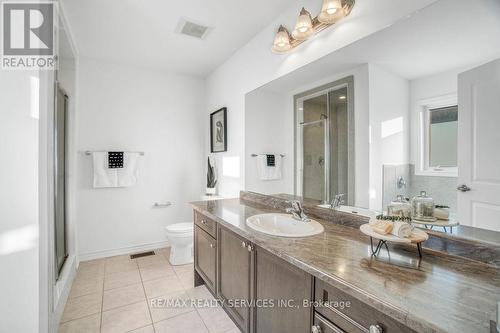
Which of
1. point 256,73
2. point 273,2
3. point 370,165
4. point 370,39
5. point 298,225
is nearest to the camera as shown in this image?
point 370,39

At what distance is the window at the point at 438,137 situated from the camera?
41.4 inches

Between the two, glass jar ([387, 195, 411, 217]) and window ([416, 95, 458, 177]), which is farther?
glass jar ([387, 195, 411, 217])

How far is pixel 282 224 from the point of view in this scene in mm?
1681

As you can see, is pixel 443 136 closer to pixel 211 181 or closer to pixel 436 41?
pixel 436 41

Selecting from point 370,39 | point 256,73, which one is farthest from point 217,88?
point 370,39

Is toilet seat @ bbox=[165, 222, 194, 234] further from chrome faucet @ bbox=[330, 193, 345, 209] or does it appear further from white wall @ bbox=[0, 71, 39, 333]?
chrome faucet @ bbox=[330, 193, 345, 209]

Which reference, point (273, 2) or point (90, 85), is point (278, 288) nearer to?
point (273, 2)

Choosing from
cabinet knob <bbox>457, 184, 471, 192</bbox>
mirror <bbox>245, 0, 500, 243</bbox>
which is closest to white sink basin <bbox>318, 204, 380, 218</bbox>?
mirror <bbox>245, 0, 500, 243</bbox>

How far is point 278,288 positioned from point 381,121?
42.6 inches

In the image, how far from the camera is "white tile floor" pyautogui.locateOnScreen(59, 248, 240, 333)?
5.58ft

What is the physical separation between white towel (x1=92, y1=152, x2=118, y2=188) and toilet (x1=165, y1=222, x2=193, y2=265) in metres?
0.93

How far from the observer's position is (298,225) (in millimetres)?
1566

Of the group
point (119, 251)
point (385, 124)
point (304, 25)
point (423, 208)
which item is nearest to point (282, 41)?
point (304, 25)

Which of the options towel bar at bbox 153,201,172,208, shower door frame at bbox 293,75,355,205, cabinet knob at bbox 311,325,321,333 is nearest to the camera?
cabinet knob at bbox 311,325,321,333
